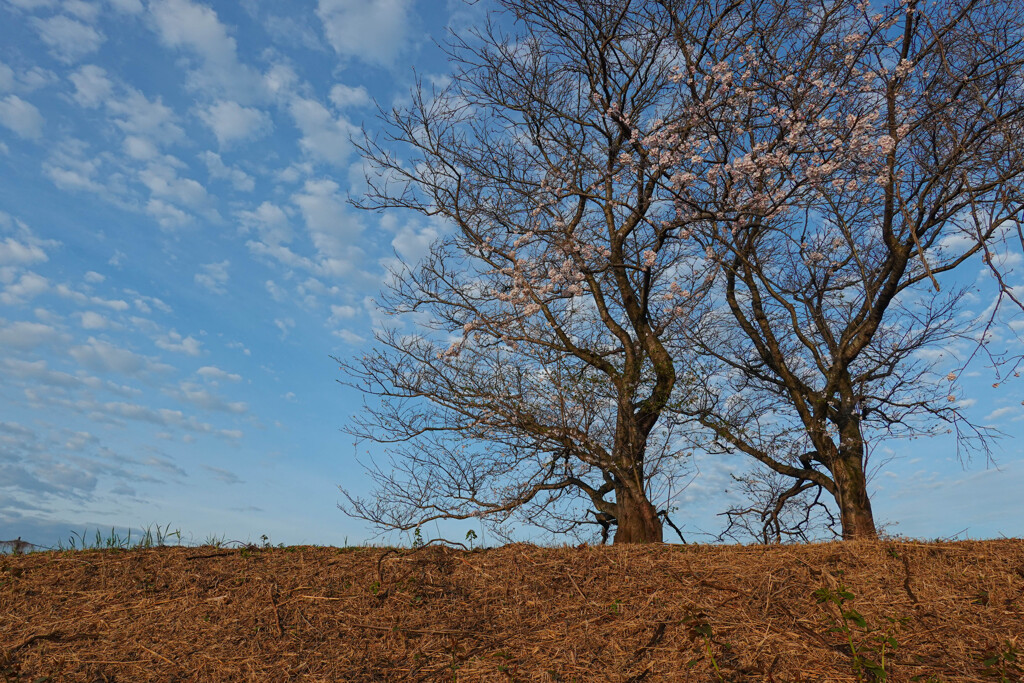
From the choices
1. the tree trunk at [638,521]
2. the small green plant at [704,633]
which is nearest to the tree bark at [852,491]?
the tree trunk at [638,521]

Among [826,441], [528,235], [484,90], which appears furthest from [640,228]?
[826,441]

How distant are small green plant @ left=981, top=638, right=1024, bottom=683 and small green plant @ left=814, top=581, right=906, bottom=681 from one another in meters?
0.46

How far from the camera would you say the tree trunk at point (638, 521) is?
349 inches

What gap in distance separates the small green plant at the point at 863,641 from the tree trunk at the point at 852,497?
5.50m

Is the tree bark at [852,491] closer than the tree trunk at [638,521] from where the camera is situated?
No

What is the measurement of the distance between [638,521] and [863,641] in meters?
4.95

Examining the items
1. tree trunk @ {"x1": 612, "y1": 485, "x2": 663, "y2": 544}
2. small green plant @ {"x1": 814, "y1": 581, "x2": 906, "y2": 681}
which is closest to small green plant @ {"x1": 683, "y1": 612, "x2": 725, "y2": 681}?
small green plant @ {"x1": 814, "y1": 581, "x2": 906, "y2": 681}

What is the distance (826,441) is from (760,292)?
2.69 m

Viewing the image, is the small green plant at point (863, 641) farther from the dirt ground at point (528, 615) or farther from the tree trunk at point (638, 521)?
the tree trunk at point (638, 521)

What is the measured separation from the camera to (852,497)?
9.52 m

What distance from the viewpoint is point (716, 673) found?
150 inches

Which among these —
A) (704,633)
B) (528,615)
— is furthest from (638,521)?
(704,633)

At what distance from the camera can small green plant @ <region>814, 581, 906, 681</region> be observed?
3.51m

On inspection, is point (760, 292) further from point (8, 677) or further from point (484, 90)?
point (8, 677)
